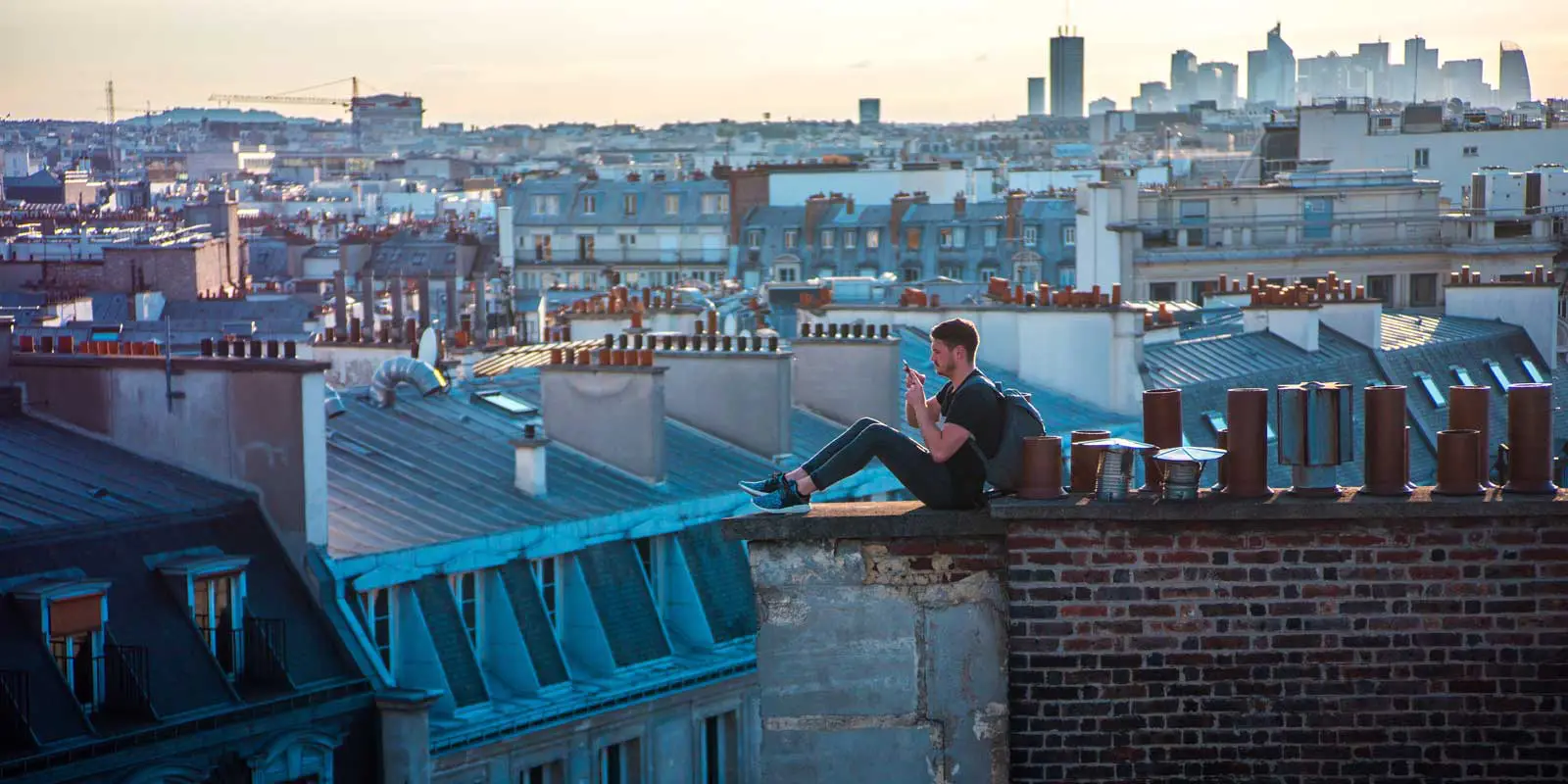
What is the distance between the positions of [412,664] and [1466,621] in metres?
12.9

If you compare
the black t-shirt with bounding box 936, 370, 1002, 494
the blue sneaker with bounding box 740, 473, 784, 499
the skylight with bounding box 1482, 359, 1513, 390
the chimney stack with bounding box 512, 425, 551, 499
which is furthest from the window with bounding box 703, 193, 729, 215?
the black t-shirt with bounding box 936, 370, 1002, 494

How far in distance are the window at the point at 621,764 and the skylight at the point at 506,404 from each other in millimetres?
5712

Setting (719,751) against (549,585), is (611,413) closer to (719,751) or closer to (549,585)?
(549,585)

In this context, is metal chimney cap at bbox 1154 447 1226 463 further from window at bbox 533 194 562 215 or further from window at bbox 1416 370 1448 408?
window at bbox 533 194 562 215

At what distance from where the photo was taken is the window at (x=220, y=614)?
19.1 meters

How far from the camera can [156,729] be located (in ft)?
58.9

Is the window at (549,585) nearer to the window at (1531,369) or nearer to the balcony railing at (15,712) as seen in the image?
the balcony railing at (15,712)

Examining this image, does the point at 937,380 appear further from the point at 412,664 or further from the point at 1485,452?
the point at 1485,452

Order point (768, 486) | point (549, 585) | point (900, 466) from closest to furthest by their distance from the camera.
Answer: point (900, 466) → point (768, 486) → point (549, 585)

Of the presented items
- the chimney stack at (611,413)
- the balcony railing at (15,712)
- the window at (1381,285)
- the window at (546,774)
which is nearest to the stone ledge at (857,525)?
the balcony railing at (15,712)

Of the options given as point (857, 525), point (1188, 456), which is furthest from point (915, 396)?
point (1188, 456)

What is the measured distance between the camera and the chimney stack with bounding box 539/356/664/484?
25781 millimetres

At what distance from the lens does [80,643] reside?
58.9 feet

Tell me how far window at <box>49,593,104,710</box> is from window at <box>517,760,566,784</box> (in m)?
4.34
